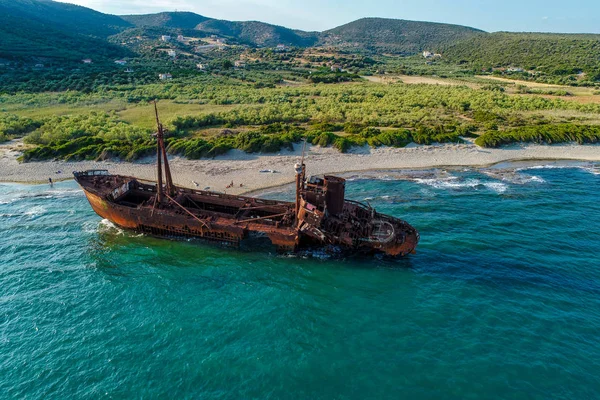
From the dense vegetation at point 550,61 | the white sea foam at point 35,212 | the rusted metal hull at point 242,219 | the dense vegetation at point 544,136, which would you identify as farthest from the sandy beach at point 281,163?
the dense vegetation at point 550,61

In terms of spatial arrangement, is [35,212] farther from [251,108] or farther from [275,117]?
[251,108]

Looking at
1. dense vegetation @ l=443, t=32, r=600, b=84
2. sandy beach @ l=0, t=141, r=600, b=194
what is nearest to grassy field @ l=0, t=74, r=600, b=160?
sandy beach @ l=0, t=141, r=600, b=194

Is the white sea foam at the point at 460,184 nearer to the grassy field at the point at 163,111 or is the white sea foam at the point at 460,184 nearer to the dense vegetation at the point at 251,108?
the dense vegetation at the point at 251,108

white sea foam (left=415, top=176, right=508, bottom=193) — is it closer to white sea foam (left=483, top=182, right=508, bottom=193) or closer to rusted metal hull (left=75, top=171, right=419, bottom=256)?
white sea foam (left=483, top=182, right=508, bottom=193)

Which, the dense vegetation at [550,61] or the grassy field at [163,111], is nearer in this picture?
the grassy field at [163,111]

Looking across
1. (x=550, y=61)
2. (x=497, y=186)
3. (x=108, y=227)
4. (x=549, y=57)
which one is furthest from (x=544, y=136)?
(x=549, y=57)

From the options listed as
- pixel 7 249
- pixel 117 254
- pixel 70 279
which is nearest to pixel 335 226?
pixel 117 254
